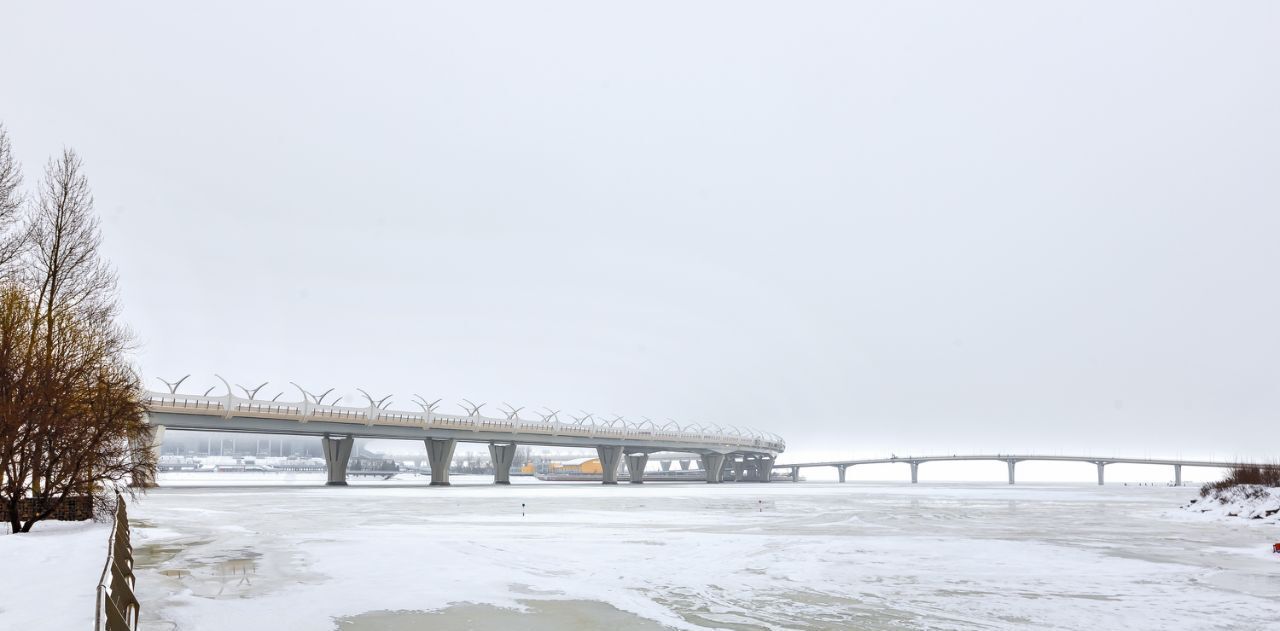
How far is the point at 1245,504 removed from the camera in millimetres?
47969

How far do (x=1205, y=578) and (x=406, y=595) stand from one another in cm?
1913

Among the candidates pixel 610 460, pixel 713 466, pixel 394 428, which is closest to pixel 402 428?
pixel 394 428

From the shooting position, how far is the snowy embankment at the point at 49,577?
12.0 metres

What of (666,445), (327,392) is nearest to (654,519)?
(327,392)

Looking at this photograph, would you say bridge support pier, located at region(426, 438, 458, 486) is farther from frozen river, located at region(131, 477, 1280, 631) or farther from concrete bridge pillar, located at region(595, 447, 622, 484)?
frozen river, located at region(131, 477, 1280, 631)

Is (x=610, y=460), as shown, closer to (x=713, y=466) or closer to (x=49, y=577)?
(x=713, y=466)

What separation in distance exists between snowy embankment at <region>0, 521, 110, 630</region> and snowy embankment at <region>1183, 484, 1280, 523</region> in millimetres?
49604

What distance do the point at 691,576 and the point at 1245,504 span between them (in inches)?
1744

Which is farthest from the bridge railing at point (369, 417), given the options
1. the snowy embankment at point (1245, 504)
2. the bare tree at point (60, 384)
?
the snowy embankment at point (1245, 504)

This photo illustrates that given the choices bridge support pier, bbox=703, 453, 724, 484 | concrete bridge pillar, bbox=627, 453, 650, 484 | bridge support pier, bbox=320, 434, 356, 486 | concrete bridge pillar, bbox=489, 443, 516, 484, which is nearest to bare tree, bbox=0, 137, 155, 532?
bridge support pier, bbox=320, 434, 356, 486

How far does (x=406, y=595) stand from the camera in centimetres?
1702

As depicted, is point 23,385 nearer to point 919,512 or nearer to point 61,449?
point 61,449

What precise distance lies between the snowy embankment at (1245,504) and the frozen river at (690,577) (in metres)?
10.4

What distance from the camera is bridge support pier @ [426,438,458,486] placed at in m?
115
